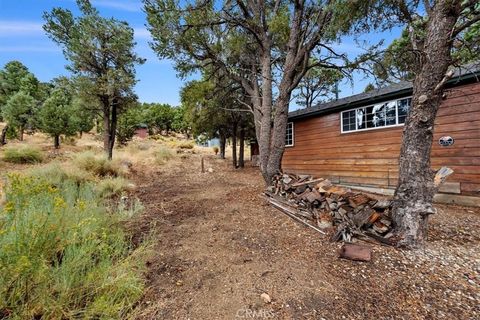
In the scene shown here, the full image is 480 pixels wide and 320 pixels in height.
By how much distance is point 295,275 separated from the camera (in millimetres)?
2486

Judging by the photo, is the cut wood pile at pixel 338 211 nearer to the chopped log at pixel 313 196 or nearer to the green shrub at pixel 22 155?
the chopped log at pixel 313 196

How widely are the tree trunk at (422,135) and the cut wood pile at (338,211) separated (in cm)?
23

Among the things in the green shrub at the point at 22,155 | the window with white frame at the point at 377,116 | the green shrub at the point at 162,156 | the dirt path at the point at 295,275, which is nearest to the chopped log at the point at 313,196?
the dirt path at the point at 295,275

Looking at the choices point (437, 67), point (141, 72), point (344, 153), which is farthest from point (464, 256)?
point (141, 72)

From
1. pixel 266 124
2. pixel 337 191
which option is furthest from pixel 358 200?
pixel 266 124

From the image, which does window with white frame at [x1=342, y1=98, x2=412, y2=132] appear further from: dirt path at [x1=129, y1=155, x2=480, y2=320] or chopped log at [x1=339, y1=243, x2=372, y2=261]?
chopped log at [x1=339, y1=243, x2=372, y2=261]

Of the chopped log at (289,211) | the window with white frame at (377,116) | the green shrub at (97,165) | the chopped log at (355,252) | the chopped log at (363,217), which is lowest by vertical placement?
the chopped log at (355,252)

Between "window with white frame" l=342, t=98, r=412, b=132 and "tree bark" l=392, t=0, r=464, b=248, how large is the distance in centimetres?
360

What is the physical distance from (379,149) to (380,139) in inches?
12.2

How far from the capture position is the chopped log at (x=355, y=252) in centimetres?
278

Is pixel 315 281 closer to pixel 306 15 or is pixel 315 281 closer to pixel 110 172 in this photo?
pixel 306 15

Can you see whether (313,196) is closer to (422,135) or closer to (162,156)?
(422,135)

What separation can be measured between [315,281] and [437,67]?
→ 3.13 m

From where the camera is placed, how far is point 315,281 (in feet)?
7.81
